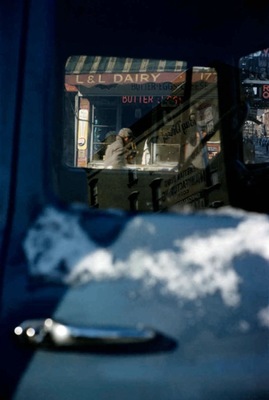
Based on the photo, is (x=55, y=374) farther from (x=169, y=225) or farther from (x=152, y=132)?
(x=152, y=132)

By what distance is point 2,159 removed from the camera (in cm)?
128

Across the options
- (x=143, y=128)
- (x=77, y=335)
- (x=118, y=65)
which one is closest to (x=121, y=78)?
(x=118, y=65)

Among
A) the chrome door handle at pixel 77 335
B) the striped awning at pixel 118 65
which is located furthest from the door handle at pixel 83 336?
the striped awning at pixel 118 65

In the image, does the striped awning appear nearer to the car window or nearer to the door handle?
the car window

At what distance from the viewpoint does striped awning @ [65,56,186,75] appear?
1.82m

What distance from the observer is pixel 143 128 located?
7.43ft

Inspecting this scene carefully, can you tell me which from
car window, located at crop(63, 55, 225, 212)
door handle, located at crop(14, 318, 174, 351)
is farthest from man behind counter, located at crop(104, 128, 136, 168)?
door handle, located at crop(14, 318, 174, 351)

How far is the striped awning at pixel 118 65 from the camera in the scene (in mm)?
1822

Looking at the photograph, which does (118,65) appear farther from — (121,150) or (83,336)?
(83,336)

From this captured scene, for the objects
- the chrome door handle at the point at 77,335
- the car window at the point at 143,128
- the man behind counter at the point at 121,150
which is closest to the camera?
the chrome door handle at the point at 77,335

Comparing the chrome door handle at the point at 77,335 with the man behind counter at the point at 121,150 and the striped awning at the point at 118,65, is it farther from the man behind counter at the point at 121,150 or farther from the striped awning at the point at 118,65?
the man behind counter at the point at 121,150

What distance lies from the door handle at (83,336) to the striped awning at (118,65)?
2.88ft

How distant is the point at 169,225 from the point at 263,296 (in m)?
0.28

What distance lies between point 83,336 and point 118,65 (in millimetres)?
1239
